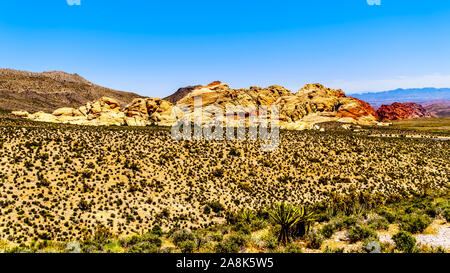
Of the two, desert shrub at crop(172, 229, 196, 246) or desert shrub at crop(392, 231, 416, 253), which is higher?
desert shrub at crop(392, 231, 416, 253)

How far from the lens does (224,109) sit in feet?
270

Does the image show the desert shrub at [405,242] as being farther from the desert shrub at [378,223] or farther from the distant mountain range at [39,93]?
the distant mountain range at [39,93]

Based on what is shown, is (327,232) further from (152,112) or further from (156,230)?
(152,112)

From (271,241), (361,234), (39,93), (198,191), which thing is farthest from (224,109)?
(39,93)

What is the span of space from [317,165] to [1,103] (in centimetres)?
9877

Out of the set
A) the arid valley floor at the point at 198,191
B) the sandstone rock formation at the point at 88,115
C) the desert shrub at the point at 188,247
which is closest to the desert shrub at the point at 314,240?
the arid valley floor at the point at 198,191

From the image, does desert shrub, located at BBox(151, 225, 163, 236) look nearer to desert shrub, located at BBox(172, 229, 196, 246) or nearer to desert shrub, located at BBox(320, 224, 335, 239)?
desert shrub, located at BBox(172, 229, 196, 246)

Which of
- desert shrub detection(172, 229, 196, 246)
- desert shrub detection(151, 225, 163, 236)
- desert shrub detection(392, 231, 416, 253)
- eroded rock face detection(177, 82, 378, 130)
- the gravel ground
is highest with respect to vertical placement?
eroded rock face detection(177, 82, 378, 130)

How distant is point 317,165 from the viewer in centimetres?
4006

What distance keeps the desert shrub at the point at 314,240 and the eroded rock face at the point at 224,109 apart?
5631 centimetres

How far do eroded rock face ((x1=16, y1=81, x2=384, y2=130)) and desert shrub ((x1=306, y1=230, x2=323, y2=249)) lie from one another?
56.3m

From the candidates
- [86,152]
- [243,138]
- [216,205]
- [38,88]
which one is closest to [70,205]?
[86,152]

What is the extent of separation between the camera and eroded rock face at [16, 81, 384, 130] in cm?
6744

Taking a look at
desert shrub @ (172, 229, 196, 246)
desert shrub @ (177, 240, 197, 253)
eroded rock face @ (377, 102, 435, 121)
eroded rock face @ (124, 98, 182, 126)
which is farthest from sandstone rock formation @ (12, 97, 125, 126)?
eroded rock face @ (377, 102, 435, 121)
